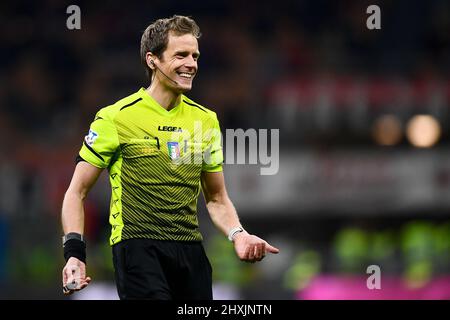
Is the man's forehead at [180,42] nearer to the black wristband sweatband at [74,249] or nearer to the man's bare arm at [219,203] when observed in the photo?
the man's bare arm at [219,203]

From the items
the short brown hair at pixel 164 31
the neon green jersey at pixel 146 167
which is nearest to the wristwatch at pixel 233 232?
the neon green jersey at pixel 146 167

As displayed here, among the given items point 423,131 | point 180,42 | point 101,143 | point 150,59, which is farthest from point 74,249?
point 423,131

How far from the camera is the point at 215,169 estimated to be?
21.5 ft

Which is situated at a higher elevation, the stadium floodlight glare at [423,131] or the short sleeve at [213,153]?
the short sleeve at [213,153]

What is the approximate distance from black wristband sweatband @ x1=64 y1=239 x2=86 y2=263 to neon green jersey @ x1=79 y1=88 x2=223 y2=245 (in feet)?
0.83

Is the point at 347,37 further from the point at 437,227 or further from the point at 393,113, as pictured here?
the point at 437,227

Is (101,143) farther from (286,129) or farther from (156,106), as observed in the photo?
(286,129)

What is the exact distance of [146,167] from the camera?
6.25 meters

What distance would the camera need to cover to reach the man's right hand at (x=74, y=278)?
5.75m

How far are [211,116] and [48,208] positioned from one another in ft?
39.2

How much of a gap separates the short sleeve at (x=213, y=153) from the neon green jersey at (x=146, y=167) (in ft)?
0.29

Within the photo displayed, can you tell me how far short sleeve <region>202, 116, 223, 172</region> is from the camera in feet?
21.3

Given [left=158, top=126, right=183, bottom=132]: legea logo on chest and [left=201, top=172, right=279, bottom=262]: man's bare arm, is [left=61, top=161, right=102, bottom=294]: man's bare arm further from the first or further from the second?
[left=201, top=172, right=279, bottom=262]: man's bare arm

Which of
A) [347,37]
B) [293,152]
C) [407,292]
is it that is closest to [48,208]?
[293,152]
